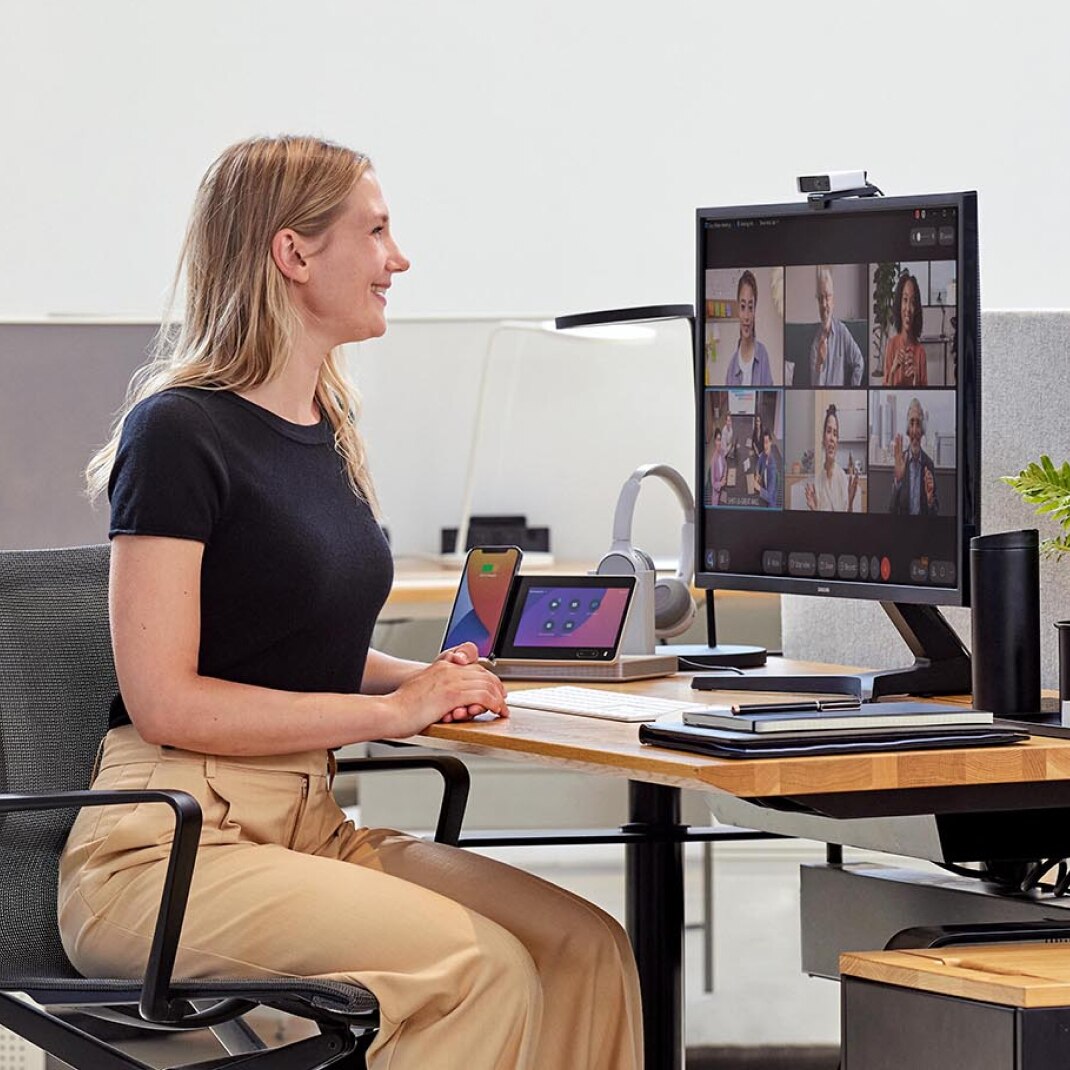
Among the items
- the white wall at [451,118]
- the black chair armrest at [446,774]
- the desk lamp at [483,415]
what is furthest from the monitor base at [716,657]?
the white wall at [451,118]

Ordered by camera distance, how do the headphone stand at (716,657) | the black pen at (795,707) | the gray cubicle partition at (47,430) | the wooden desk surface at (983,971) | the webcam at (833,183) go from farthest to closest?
the gray cubicle partition at (47,430), the headphone stand at (716,657), the webcam at (833,183), the black pen at (795,707), the wooden desk surface at (983,971)

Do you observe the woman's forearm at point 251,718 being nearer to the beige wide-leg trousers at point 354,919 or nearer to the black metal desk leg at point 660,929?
the beige wide-leg trousers at point 354,919

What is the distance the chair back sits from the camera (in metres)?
2.07

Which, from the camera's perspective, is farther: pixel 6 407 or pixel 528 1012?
pixel 6 407

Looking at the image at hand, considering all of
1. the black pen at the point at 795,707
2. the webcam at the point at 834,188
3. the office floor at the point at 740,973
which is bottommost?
the office floor at the point at 740,973

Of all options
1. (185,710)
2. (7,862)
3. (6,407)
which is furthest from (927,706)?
(6,407)

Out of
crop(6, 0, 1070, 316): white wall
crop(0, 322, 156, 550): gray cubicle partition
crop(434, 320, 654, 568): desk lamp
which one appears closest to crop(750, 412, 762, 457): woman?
crop(0, 322, 156, 550): gray cubicle partition

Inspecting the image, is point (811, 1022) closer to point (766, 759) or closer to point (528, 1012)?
point (528, 1012)

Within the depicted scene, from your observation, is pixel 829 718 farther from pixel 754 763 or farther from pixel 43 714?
pixel 43 714

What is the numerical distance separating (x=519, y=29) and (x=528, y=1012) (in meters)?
3.31

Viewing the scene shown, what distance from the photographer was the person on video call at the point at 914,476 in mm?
2086

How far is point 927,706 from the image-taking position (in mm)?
1775

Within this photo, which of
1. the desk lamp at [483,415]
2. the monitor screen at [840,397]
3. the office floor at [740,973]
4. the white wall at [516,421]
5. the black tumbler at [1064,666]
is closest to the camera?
the black tumbler at [1064,666]

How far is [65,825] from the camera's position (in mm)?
2115
